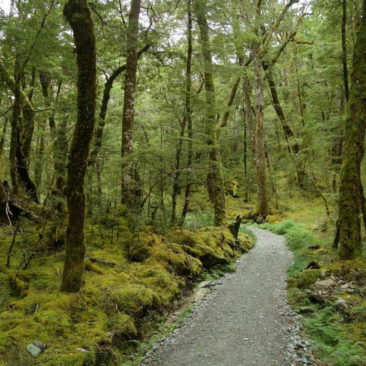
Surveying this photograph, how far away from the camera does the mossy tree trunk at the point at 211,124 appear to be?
399 inches

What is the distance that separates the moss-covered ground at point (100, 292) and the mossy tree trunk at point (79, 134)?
1.97ft

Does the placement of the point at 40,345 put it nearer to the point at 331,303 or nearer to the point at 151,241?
the point at 151,241

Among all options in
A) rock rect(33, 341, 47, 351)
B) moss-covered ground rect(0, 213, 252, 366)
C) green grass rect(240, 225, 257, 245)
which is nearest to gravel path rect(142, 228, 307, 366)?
moss-covered ground rect(0, 213, 252, 366)

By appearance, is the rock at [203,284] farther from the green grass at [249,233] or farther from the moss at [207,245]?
the green grass at [249,233]

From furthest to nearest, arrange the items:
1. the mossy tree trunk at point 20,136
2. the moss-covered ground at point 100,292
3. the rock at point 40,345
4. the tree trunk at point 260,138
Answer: the tree trunk at point 260,138 < the mossy tree trunk at point 20,136 < the moss-covered ground at point 100,292 < the rock at point 40,345

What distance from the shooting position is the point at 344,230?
24.1ft

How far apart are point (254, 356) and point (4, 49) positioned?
28.8 ft

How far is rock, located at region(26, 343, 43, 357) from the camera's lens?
12.2 feet

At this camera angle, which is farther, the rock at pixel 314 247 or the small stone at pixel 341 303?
the rock at pixel 314 247

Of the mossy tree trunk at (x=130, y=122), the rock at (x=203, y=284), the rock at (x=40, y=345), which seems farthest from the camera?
the mossy tree trunk at (x=130, y=122)

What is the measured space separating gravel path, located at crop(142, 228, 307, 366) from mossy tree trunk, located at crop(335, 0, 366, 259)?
1.92 m

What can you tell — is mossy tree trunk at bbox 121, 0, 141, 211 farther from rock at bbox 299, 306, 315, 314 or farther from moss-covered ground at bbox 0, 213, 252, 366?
rock at bbox 299, 306, 315, 314

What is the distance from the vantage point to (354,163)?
24.3ft

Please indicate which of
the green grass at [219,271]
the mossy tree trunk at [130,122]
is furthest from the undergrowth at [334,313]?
the mossy tree trunk at [130,122]
